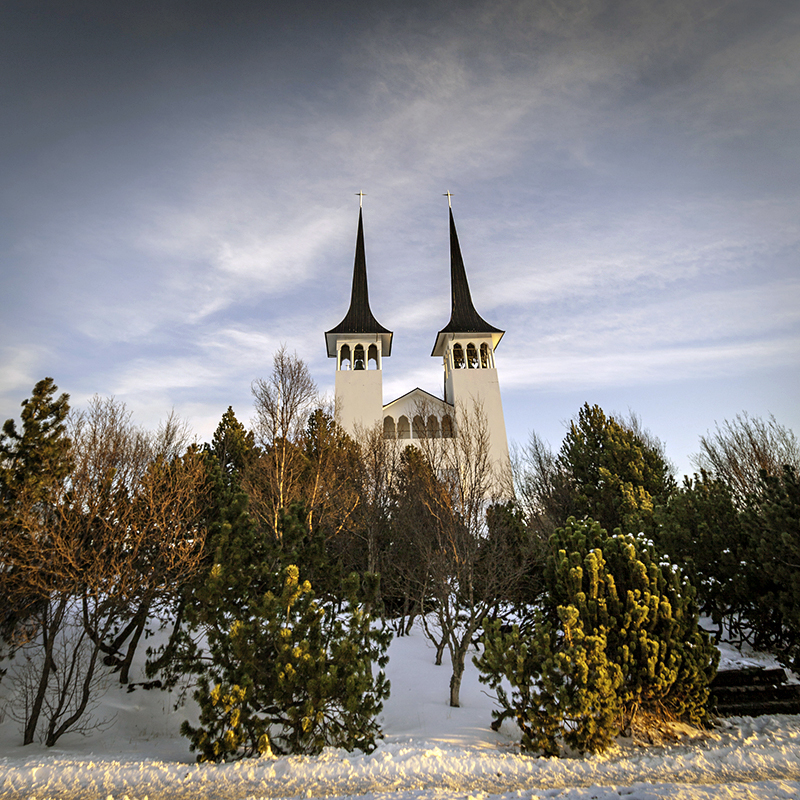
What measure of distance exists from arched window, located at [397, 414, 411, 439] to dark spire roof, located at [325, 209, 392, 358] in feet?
19.1

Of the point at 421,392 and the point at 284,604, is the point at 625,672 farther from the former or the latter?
the point at 421,392

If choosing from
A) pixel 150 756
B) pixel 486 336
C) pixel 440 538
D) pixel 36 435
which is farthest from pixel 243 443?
pixel 486 336

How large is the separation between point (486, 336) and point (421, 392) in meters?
6.52

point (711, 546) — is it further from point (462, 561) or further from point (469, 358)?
point (469, 358)

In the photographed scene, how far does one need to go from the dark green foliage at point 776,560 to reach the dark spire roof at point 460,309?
26750 mm

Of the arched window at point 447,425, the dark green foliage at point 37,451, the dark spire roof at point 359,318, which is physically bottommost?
the dark green foliage at point 37,451

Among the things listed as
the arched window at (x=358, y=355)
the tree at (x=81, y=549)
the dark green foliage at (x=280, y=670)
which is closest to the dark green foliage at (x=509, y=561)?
the dark green foliage at (x=280, y=670)

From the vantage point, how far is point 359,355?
3359 centimetres

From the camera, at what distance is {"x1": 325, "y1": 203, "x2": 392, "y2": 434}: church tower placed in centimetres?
3102

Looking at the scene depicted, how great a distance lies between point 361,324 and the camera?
112ft

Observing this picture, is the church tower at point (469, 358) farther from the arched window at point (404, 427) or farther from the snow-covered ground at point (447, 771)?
the snow-covered ground at point (447, 771)

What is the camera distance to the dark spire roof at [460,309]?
34.5 meters

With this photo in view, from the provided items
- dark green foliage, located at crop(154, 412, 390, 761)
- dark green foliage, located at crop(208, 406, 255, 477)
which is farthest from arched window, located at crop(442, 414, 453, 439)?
dark green foliage, located at crop(154, 412, 390, 761)

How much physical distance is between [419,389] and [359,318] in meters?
7.16
